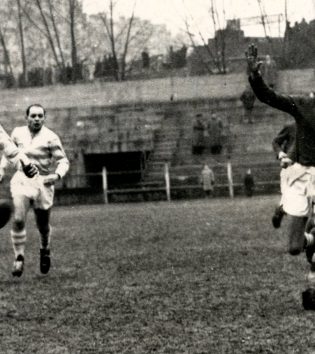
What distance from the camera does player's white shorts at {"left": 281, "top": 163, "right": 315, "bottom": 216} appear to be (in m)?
8.31

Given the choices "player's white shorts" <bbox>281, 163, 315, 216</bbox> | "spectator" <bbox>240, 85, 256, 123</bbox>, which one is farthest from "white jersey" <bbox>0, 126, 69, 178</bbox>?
"spectator" <bbox>240, 85, 256, 123</bbox>

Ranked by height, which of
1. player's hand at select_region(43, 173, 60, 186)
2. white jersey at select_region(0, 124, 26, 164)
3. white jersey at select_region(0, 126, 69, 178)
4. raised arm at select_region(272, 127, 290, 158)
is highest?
white jersey at select_region(0, 124, 26, 164)

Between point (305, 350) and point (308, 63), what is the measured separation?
146 feet

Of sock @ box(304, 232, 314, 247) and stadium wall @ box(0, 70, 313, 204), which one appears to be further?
stadium wall @ box(0, 70, 313, 204)

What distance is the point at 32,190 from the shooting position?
32.9 feet

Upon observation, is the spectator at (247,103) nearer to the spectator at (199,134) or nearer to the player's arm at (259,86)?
the spectator at (199,134)

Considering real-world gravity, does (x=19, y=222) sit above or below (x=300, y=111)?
below

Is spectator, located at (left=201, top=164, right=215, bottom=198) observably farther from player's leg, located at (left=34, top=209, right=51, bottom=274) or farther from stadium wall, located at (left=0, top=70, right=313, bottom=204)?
player's leg, located at (left=34, top=209, right=51, bottom=274)

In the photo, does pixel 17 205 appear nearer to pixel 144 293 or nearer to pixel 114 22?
pixel 144 293

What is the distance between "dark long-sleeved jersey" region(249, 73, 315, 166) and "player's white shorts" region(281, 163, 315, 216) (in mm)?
166

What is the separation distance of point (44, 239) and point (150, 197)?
69.1ft

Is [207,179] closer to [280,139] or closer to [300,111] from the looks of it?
[280,139]

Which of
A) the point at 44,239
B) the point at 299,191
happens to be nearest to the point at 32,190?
the point at 44,239

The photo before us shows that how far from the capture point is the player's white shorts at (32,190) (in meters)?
10.0
